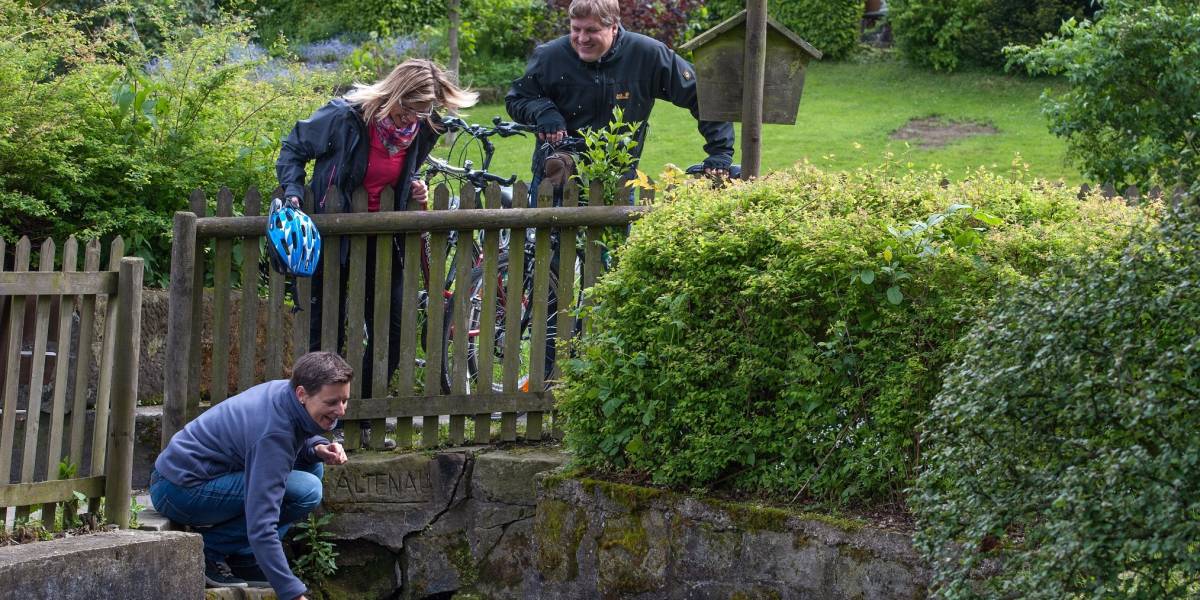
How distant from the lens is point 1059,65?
9.43 meters

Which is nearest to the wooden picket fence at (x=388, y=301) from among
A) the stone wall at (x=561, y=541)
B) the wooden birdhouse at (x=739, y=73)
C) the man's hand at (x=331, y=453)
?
the stone wall at (x=561, y=541)

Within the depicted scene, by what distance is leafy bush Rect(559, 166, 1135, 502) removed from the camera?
4.88 metres

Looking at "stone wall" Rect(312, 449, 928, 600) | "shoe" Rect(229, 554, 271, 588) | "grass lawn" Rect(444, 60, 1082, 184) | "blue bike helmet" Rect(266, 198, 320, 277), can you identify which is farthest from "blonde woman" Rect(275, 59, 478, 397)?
"grass lawn" Rect(444, 60, 1082, 184)

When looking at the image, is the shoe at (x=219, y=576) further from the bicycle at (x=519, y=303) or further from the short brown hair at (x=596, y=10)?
the short brown hair at (x=596, y=10)

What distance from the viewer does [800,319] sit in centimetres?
507

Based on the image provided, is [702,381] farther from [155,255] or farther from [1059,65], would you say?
[1059,65]

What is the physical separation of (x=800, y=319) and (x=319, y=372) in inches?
70.4

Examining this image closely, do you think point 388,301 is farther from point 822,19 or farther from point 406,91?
point 822,19

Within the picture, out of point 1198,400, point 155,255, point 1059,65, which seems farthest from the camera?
point 1059,65

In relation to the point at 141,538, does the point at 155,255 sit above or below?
above

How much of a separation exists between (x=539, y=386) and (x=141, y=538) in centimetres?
200

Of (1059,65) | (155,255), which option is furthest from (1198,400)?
Answer: (1059,65)

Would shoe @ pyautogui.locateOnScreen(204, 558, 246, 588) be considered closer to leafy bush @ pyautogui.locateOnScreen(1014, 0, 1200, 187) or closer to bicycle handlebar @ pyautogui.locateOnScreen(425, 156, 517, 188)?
bicycle handlebar @ pyautogui.locateOnScreen(425, 156, 517, 188)

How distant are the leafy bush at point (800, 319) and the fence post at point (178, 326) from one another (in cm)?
171
